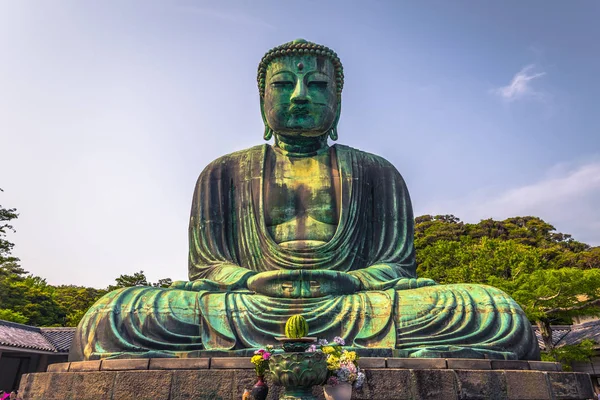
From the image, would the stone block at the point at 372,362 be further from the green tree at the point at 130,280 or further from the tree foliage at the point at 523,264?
the green tree at the point at 130,280

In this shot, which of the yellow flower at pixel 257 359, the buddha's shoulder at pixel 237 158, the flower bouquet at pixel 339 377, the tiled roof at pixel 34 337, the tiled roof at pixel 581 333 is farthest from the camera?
the tiled roof at pixel 581 333

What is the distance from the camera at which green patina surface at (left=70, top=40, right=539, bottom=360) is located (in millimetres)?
5160

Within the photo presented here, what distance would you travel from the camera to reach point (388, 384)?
4219 mm

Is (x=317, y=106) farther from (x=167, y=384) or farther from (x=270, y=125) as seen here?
(x=167, y=384)

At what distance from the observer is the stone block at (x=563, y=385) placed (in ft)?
14.8

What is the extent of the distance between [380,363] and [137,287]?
2864 mm

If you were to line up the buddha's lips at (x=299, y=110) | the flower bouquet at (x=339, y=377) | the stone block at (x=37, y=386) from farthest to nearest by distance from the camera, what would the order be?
the buddha's lips at (x=299, y=110) < the stone block at (x=37, y=386) < the flower bouquet at (x=339, y=377)

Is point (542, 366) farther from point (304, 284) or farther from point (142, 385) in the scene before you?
point (142, 385)

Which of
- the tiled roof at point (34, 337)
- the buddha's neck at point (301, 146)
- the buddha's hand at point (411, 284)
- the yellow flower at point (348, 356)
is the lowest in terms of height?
the yellow flower at point (348, 356)

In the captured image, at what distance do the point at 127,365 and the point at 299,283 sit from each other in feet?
6.63

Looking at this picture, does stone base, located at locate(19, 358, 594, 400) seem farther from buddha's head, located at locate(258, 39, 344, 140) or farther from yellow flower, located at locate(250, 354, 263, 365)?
buddha's head, located at locate(258, 39, 344, 140)

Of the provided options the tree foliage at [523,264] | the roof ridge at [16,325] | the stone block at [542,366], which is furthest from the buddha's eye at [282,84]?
the roof ridge at [16,325]

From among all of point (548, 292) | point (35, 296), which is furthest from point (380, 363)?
point (35, 296)

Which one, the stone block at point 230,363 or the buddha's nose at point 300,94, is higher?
the buddha's nose at point 300,94
